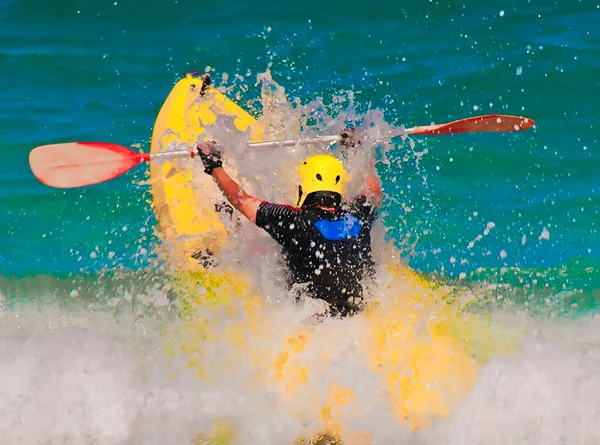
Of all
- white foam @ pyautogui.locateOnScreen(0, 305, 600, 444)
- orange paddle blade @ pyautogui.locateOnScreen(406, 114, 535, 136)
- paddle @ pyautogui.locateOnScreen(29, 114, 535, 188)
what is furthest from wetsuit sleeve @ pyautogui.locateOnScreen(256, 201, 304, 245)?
orange paddle blade @ pyautogui.locateOnScreen(406, 114, 535, 136)

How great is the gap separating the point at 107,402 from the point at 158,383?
338 millimetres

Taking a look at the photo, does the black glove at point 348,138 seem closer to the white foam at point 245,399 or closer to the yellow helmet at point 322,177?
the yellow helmet at point 322,177

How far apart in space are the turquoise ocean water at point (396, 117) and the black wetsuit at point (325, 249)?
4006 mm

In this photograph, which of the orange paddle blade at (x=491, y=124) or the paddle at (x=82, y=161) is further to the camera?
the orange paddle blade at (x=491, y=124)

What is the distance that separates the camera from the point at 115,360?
4852 millimetres

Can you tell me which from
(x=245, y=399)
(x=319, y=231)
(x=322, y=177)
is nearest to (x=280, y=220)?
(x=319, y=231)

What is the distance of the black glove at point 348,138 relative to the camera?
4797 millimetres

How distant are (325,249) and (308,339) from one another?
0.64 meters

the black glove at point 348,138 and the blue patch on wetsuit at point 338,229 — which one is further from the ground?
the black glove at point 348,138

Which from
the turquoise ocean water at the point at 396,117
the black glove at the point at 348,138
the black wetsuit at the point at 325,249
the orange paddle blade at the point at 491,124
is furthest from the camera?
the turquoise ocean water at the point at 396,117

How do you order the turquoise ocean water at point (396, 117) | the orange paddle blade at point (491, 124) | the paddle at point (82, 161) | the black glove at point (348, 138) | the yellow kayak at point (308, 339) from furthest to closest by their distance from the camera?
the turquoise ocean water at point (396, 117), the orange paddle blade at point (491, 124), the black glove at point (348, 138), the paddle at point (82, 161), the yellow kayak at point (308, 339)

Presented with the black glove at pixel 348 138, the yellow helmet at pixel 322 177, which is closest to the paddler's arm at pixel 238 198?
the yellow helmet at pixel 322 177

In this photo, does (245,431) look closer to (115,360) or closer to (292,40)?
(115,360)

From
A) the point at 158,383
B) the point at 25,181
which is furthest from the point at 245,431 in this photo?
the point at 25,181
